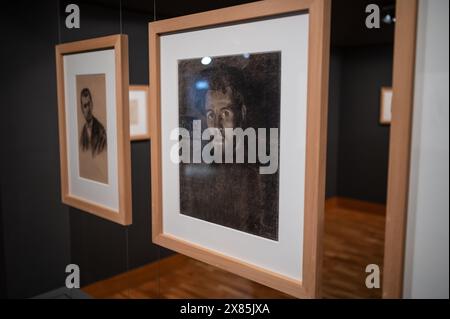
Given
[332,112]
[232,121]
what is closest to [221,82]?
[232,121]

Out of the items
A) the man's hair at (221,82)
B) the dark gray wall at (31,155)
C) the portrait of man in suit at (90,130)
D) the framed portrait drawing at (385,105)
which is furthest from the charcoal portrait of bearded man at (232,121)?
the framed portrait drawing at (385,105)

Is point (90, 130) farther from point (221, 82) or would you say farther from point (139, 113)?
point (221, 82)

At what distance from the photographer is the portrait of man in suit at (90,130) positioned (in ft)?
3.16

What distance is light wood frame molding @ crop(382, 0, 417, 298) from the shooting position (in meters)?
0.51

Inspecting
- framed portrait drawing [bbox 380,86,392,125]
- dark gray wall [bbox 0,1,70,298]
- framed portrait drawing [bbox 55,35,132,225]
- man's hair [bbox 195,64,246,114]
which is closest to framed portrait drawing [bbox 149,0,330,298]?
man's hair [bbox 195,64,246,114]

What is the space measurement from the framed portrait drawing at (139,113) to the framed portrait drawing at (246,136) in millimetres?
31

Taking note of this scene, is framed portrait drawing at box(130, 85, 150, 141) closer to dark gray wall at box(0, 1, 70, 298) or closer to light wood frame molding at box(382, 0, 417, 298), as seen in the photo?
dark gray wall at box(0, 1, 70, 298)

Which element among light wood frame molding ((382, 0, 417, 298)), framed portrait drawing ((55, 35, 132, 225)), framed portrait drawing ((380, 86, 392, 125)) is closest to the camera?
light wood frame molding ((382, 0, 417, 298))

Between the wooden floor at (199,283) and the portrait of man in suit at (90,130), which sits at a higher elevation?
the portrait of man in suit at (90,130)

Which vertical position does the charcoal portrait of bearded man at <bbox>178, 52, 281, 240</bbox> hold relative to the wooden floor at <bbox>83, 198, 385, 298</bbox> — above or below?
above

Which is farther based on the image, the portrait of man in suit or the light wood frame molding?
the portrait of man in suit

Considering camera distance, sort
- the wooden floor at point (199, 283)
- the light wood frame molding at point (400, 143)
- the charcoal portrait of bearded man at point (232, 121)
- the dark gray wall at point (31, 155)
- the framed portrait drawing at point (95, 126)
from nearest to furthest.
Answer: the light wood frame molding at point (400, 143), the charcoal portrait of bearded man at point (232, 121), the wooden floor at point (199, 283), the framed portrait drawing at point (95, 126), the dark gray wall at point (31, 155)

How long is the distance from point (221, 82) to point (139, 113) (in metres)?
0.25

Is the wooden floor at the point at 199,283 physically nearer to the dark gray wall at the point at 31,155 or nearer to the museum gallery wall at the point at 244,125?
the museum gallery wall at the point at 244,125
